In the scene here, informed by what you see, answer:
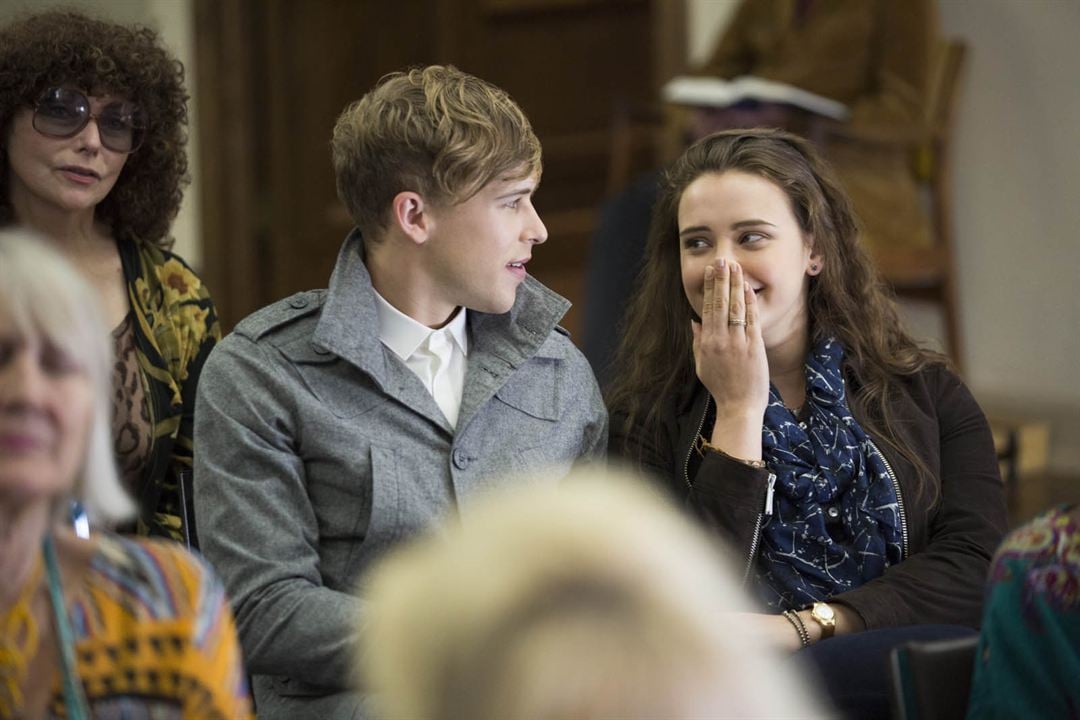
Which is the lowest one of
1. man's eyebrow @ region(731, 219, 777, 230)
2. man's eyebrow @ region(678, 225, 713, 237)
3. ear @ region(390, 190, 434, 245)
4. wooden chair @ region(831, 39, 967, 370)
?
wooden chair @ region(831, 39, 967, 370)

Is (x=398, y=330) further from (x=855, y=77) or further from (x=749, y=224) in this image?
(x=855, y=77)

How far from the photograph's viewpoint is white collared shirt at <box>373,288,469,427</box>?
1896mm

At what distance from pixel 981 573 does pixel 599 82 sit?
3.65 metres

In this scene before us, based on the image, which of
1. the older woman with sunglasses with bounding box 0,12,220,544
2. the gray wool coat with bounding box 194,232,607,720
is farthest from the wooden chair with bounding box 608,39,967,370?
the gray wool coat with bounding box 194,232,607,720

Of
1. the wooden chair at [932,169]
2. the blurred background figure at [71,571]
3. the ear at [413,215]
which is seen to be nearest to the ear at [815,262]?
the ear at [413,215]

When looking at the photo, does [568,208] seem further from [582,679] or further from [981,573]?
[582,679]

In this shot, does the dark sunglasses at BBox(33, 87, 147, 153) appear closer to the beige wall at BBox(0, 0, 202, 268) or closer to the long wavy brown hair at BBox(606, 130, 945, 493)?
the long wavy brown hair at BBox(606, 130, 945, 493)

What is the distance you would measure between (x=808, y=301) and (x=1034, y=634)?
84cm

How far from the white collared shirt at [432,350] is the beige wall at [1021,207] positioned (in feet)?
9.29

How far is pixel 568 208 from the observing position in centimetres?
531

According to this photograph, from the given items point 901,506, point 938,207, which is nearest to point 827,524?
point 901,506

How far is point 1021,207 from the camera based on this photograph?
4441 millimetres

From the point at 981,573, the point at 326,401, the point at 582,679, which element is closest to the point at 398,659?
the point at 582,679

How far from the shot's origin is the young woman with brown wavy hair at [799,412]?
74.5 inches
